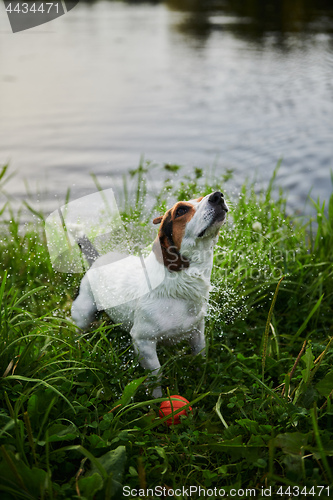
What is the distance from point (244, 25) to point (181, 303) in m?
12.2

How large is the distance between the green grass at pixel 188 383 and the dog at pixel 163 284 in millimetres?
136

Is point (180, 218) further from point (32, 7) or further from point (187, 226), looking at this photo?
point (32, 7)

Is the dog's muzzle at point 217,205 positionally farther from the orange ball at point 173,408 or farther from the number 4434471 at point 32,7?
the number 4434471 at point 32,7

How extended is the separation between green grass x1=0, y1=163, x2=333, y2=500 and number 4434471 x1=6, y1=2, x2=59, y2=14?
4.14 ft

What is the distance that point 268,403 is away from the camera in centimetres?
225

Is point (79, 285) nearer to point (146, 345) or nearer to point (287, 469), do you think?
point (146, 345)

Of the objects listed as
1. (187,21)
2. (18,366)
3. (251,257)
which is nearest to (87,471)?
(18,366)

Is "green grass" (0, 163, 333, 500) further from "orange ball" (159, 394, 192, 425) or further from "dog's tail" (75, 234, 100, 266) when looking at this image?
"dog's tail" (75, 234, 100, 266)

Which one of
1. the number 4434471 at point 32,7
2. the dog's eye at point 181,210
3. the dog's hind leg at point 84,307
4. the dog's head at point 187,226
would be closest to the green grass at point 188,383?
the dog's hind leg at point 84,307

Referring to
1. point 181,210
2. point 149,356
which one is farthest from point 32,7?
point 149,356

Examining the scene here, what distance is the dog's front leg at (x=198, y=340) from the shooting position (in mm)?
2588

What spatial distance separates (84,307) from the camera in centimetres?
266

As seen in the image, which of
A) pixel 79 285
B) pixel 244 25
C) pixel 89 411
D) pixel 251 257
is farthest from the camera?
pixel 244 25

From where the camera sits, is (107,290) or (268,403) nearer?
(268,403)
